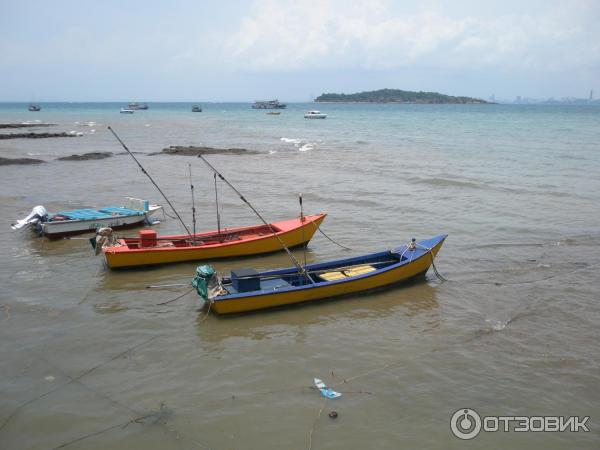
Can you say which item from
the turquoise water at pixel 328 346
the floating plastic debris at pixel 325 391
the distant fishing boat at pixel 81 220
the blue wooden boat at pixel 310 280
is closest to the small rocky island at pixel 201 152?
the turquoise water at pixel 328 346

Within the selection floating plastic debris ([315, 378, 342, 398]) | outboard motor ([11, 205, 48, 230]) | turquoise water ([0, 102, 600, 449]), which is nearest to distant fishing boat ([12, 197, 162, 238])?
outboard motor ([11, 205, 48, 230])

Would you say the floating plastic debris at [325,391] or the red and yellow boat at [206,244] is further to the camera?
the red and yellow boat at [206,244]

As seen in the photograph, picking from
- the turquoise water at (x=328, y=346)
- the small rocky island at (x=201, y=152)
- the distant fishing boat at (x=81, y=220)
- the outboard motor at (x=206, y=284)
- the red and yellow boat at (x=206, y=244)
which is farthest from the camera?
the small rocky island at (x=201, y=152)

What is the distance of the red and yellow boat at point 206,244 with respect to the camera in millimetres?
13797

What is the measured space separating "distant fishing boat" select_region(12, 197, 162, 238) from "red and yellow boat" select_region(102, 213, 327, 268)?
3307mm

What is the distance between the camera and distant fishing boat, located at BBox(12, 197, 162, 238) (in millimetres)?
16797

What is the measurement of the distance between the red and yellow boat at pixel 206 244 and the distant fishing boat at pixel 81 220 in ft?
10.8

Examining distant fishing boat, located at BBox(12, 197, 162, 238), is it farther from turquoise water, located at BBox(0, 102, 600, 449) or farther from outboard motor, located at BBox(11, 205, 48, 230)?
turquoise water, located at BBox(0, 102, 600, 449)

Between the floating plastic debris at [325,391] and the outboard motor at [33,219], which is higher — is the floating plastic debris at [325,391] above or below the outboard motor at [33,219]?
below

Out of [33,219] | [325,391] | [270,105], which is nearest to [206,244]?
[33,219]

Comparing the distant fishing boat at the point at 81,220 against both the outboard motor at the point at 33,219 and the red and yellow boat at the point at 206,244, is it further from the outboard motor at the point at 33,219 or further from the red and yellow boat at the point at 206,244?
the red and yellow boat at the point at 206,244

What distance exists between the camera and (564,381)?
8609 mm

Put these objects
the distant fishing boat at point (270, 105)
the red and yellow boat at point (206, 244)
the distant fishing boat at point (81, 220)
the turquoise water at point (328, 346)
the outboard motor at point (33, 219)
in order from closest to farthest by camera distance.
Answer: the turquoise water at point (328, 346) → the red and yellow boat at point (206, 244) → the distant fishing boat at point (81, 220) → the outboard motor at point (33, 219) → the distant fishing boat at point (270, 105)

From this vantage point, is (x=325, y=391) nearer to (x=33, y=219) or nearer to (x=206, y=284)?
(x=206, y=284)
